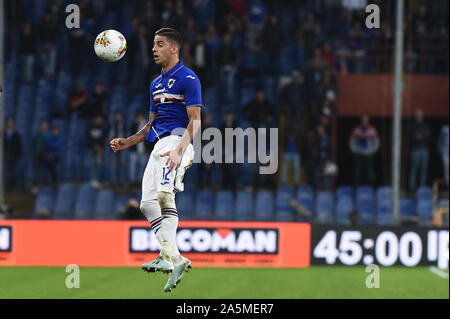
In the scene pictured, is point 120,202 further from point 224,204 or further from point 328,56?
point 328,56

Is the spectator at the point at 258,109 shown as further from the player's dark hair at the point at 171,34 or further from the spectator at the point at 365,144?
the player's dark hair at the point at 171,34

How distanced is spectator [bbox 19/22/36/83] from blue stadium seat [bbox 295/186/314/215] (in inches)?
397

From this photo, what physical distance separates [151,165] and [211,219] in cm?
1456

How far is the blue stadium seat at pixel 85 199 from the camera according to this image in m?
23.3

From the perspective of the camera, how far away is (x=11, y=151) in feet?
73.7

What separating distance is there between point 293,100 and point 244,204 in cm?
364

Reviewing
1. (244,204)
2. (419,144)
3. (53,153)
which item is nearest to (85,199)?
(53,153)

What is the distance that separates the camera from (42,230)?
19.3 meters

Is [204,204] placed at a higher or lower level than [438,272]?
higher

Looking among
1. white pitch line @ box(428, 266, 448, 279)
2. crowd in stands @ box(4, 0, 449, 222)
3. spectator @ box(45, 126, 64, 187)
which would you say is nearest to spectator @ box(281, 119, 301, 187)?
crowd in stands @ box(4, 0, 449, 222)

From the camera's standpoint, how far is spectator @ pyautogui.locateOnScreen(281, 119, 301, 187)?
23022mm

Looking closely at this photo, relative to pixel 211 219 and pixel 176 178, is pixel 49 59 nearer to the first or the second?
pixel 211 219
